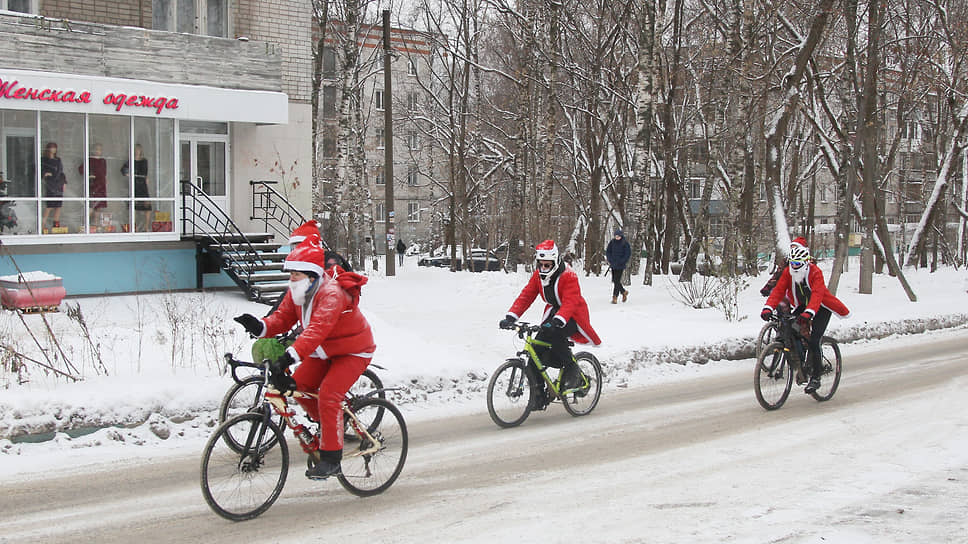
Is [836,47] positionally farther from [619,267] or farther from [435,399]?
[435,399]

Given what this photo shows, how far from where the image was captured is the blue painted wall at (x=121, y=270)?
61.5 feet

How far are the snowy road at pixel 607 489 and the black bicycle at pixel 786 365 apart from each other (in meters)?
0.25

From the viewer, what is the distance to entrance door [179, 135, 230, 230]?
21938 millimetres

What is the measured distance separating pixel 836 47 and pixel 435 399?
3388 centimetres

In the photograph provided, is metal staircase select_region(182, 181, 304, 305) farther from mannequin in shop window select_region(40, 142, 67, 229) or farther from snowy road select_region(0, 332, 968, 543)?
snowy road select_region(0, 332, 968, 543)

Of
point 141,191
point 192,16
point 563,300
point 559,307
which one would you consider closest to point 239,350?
point 559,307

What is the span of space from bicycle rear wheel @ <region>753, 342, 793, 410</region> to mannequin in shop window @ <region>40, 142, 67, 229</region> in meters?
14.1

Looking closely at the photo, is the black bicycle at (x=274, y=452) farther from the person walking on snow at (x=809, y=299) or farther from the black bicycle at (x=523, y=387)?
the person walking on snow at (x=809, y=299)

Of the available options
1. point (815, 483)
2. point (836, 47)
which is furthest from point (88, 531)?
point (836, 47)

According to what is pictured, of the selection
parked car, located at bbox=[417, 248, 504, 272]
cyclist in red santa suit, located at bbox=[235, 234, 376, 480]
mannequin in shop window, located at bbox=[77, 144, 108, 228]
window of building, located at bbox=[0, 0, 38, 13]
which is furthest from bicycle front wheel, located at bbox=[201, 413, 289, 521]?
parked car, located at bbox=[417, 248, 504, 272]

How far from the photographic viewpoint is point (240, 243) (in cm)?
2059

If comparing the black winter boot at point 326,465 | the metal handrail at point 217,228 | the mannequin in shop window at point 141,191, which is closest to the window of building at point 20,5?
the mannequin in shop window at point 141,191

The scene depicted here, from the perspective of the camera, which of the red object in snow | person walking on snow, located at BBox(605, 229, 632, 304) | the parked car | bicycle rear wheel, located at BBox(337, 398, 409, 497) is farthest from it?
the parked car

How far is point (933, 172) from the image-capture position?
1825 inches
